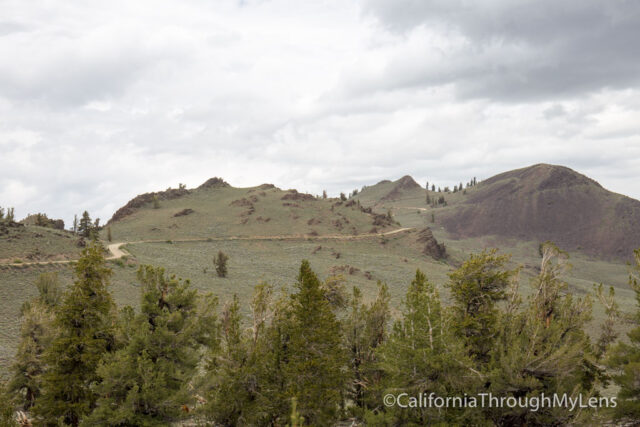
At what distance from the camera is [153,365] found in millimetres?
17484

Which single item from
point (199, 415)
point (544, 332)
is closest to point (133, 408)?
point (199, 415)

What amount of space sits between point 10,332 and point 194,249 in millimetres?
55606

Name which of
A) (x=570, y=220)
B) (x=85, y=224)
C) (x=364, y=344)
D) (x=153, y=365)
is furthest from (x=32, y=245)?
(x=570, y=220)

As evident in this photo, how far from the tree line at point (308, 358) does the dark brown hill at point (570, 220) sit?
17107 centimetres

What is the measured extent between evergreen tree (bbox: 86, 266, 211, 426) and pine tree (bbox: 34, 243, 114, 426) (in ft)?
4.01

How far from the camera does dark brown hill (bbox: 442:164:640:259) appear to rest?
16175cm

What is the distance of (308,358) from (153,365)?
6920 millimetres

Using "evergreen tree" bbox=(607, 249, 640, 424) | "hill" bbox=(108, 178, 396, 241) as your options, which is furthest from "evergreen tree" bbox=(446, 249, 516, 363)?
"hill" bbox=(108, 178, 396, 241)

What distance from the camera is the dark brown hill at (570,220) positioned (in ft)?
531

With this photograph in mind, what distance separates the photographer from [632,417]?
717 inches

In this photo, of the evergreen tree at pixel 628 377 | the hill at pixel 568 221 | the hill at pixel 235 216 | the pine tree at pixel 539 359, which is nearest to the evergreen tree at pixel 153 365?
the pine tree at pixel 539 359

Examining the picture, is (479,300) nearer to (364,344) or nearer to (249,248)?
(364,344)

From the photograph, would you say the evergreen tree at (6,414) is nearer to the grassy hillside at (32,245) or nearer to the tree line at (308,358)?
the tree line at (308,358)

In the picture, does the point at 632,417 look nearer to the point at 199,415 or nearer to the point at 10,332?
the point at 199,415
